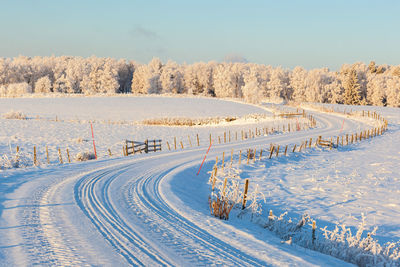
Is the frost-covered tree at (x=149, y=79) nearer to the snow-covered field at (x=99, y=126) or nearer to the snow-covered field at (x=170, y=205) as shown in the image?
the snow-covered field at (x=99, y=126)

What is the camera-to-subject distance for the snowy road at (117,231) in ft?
23.8

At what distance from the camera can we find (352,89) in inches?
4304

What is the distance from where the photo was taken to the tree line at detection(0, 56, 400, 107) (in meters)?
109

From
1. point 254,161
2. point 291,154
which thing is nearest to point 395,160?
point 291,154

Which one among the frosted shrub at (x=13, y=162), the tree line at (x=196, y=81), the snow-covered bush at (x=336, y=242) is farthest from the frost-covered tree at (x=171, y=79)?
the snow-covered bush at (x=336, y=242)

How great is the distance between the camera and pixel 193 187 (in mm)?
16469

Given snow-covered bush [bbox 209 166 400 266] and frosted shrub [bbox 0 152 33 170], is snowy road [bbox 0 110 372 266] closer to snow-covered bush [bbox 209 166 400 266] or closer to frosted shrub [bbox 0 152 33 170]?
snow-covered bush [bbox 209 166 400 266]

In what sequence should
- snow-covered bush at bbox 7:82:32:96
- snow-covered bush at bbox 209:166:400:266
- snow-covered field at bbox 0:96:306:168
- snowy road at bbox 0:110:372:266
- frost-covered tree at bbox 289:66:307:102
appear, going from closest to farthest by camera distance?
snowy road at bbox 0:110:372:266 → snow-covered bush at bbox 209:166:400:266 → snow-covered field at bbox 0:96:306:168 → snow-covered bush at bbox 7:82:32:96 → frost-covered tree at bbox 289:66:307:102

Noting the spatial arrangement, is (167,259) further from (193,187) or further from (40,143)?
(40,143)

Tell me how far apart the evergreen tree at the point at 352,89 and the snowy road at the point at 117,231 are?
108637mm

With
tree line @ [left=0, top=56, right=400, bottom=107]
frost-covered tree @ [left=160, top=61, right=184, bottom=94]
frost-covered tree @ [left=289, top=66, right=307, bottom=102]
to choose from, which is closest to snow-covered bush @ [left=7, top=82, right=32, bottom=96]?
tree line @ [left=0, top=56, right=400, bottom=107]

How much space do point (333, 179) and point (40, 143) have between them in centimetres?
2554

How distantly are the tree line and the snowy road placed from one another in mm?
92881

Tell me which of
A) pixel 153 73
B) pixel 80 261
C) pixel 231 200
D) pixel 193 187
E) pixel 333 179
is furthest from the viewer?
pixel 153 73
